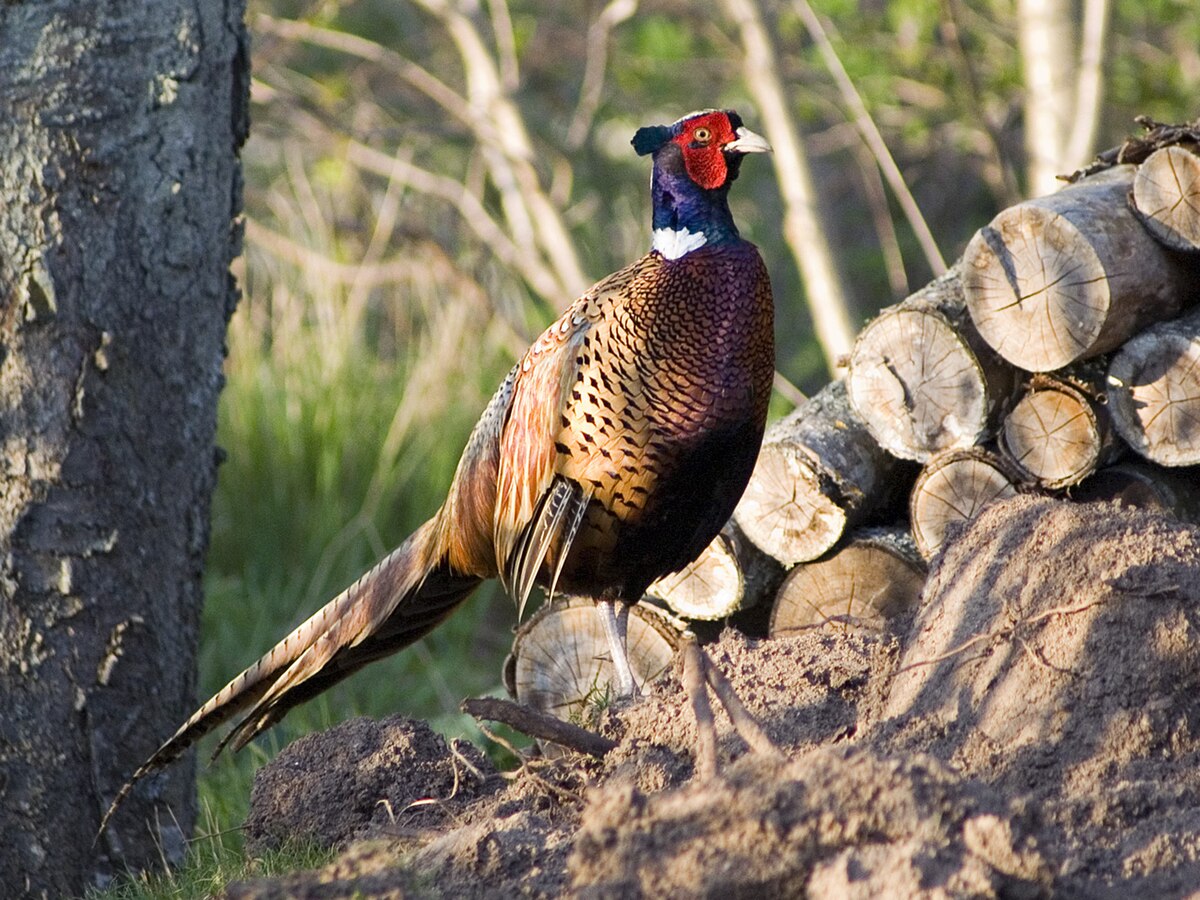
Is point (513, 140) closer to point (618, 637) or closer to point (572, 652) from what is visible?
point (572, 652)

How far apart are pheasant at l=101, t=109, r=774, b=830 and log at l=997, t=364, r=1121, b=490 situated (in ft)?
2.33

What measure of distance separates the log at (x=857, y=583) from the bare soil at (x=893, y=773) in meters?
0.61

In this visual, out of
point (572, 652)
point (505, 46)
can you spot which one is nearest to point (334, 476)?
point (505, 46)

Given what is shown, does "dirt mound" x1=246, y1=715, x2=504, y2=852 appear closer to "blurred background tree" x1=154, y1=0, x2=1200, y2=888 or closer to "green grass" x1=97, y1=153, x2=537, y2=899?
"blurred background tree" x1=154, y1=0, x2=1200, y2=888

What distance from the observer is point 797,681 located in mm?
2879

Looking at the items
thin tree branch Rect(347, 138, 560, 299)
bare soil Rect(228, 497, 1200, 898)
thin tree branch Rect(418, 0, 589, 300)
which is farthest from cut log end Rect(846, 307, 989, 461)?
thin tree branch Rect(347, 138, 560, 299)

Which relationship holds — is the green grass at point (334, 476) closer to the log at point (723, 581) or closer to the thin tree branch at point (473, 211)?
the thin tree branch at point (473, 211)

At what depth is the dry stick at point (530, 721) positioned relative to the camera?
8.61 ft

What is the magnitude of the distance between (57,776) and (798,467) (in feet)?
6.62

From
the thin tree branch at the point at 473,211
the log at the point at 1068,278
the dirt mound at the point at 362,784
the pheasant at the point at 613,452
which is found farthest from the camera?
the thin tree branch at the point at 473,211

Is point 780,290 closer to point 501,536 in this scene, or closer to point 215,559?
point 215,559

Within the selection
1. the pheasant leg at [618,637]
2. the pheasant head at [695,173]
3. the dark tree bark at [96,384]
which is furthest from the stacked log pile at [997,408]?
the dark tree bark at [96,384]

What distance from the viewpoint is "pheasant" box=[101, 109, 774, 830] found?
311cm

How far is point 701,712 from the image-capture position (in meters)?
2.09
